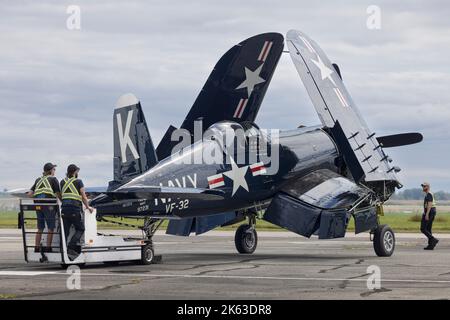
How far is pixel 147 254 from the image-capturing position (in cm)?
1984

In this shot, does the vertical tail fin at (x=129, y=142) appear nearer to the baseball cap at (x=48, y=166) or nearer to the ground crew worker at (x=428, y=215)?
the baseball cap at (x=48, y=166)

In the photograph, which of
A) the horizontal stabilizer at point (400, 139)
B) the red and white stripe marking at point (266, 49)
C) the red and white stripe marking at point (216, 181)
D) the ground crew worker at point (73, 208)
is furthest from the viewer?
the horizontal stabilizer at point (400, 139)

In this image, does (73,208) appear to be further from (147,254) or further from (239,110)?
(239,110)

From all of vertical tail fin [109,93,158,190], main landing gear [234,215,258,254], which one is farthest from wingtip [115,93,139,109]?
main landing gear [234,215,258,254]

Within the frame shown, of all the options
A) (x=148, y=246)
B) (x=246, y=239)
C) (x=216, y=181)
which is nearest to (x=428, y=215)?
(x=246, y=239)

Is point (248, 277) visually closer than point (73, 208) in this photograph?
Yes

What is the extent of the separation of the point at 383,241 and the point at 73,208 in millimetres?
8191

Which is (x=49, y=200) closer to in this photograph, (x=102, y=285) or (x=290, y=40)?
(x=102, y=285)

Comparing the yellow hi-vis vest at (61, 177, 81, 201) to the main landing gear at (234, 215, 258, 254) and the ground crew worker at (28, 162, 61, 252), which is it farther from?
the main landing gear at (234, 215, 258, 254)

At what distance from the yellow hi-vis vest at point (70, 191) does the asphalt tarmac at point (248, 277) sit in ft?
4.73

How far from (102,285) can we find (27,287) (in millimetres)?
1204

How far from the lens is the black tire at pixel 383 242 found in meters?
22.6

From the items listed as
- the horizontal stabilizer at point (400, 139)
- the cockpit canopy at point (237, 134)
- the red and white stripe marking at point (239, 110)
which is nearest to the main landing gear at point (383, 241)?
the cockpit canopy at point (237, 134)
